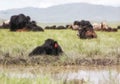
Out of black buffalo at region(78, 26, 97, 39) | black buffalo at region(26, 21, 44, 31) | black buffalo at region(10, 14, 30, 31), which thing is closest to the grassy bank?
black buffalo at region(78, 26, 97, 39)

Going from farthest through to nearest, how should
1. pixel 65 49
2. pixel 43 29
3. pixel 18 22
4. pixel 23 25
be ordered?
1. pixel 43 29
2. pixel 18 22
3. pixel 23 25
4. pixel 65 49

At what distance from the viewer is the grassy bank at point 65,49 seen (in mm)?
17844

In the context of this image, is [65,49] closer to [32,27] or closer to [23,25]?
[32,27]

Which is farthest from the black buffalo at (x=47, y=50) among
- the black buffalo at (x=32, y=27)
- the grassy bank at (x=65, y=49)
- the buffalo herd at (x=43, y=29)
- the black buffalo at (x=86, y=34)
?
the black buffalo at (x=32, y=27)

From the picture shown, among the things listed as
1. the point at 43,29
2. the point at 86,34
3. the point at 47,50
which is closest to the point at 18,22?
the point at 43,29

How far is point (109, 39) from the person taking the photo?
24562 mm

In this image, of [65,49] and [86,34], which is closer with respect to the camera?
[65,49]

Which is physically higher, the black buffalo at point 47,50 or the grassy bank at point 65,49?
the black buffalo at point 47,50

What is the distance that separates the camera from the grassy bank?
17844 mm

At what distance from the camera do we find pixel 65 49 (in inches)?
813

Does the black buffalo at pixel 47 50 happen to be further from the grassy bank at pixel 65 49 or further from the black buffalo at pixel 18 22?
the black buffalo at pixel 18 22

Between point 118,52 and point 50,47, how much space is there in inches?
111

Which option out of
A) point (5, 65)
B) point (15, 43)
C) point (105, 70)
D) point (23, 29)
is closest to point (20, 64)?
point (5, 65)

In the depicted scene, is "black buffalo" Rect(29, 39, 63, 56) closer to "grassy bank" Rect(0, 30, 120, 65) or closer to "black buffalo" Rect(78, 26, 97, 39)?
"grassy bank" Rect(0, 30, 120, 65)
